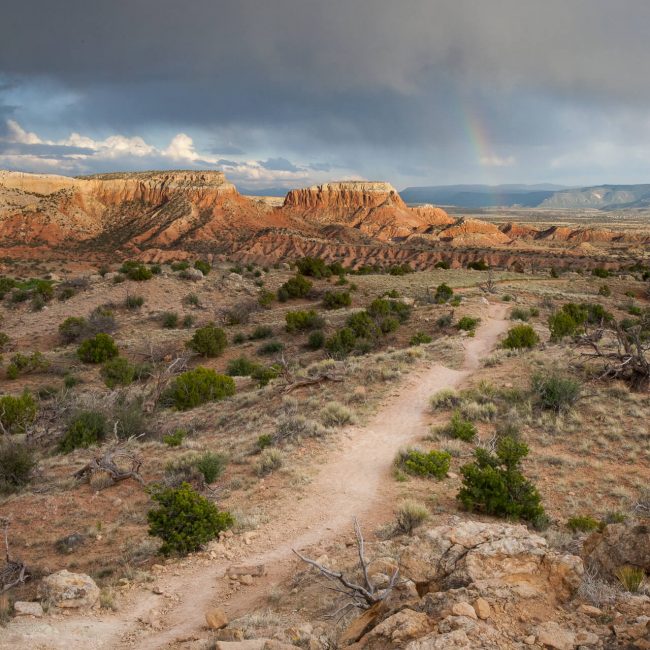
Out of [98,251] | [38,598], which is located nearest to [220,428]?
[38,598]

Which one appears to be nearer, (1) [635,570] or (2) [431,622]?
(2) [431,622]

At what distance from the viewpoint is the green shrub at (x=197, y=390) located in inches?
656

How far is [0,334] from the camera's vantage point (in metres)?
25.8

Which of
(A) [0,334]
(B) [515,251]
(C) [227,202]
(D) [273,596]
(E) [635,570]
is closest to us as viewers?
(E) [635,570]

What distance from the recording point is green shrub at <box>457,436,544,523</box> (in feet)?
23.9

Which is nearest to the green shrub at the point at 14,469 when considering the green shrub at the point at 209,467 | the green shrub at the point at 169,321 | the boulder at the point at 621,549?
the green shrub at the point at 209,467

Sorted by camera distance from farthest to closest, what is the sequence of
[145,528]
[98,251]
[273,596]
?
[98,251], [145,528], [273,596]

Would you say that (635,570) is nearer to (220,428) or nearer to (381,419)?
(381,419)

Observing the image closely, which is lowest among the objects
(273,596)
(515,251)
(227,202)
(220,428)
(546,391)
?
(220,428)

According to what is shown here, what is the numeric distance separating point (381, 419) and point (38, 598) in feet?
26.2

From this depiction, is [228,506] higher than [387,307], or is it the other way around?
[387,307]

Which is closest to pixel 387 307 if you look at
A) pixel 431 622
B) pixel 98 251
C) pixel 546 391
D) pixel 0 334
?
pixel 546 391

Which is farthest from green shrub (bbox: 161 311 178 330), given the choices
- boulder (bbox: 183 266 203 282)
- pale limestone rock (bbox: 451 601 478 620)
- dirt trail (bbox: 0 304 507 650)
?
pale limestone rock (bbox: 451 601 478 620)

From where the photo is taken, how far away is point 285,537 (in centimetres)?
719
